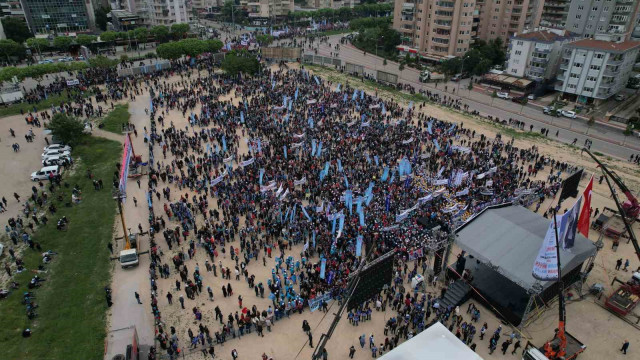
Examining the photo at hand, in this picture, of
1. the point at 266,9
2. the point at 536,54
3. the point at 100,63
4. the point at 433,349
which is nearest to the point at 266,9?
the point at 266,9

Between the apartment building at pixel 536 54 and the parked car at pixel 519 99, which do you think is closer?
the parked car at pixel 519 99

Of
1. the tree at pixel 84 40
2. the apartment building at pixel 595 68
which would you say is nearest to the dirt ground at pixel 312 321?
the apartment building at pixel 595 68

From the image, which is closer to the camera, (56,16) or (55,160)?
(55,160)

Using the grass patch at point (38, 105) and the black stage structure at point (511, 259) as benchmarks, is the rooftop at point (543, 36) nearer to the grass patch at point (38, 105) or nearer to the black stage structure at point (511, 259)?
the black stage structure at point (511, 259)

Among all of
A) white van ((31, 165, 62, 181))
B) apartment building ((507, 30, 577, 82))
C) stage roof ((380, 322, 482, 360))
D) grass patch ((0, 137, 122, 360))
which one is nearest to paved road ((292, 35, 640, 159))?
apartment building ((507, 30, 577, 82))

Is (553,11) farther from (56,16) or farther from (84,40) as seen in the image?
(56,16)

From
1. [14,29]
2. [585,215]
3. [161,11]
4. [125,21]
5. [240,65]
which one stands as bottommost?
[585,215]
